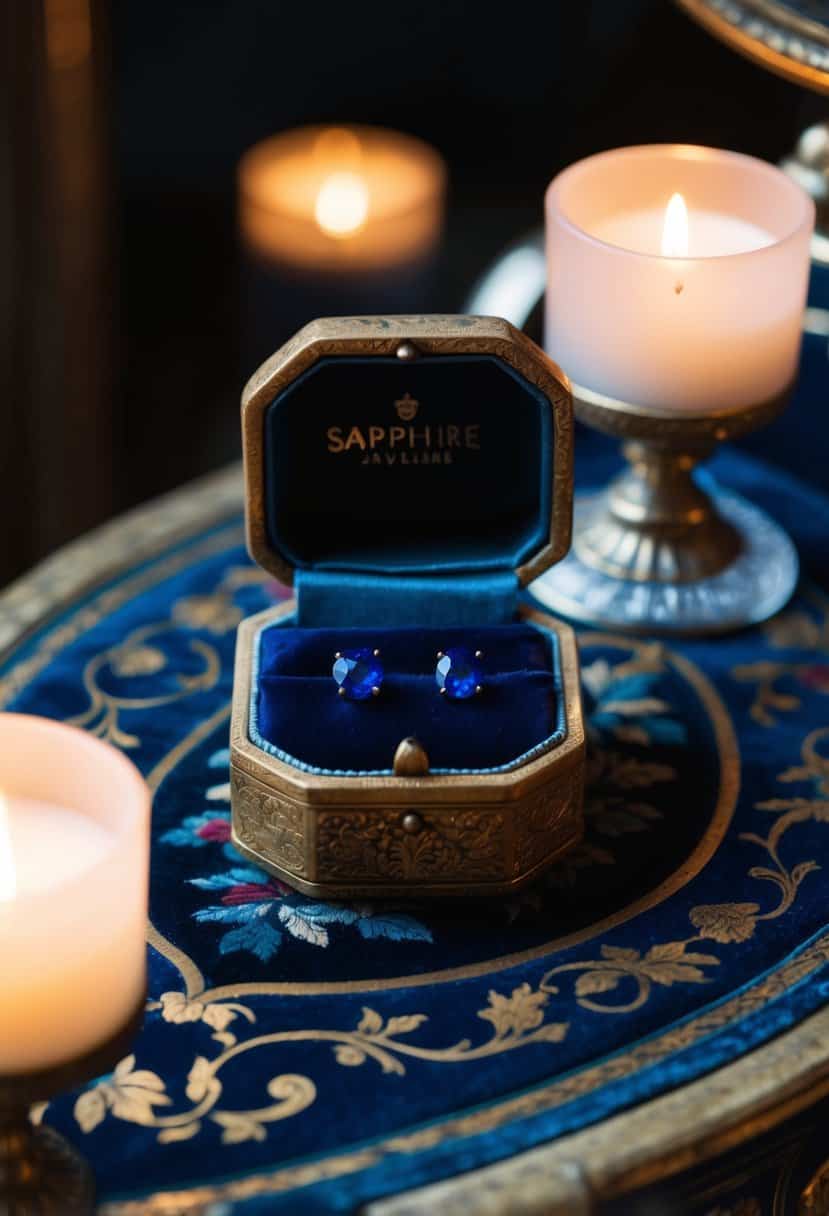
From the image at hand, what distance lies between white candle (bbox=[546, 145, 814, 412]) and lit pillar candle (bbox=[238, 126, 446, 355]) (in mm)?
953

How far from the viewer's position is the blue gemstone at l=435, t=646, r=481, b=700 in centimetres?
126

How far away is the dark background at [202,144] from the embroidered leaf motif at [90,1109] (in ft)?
4.80

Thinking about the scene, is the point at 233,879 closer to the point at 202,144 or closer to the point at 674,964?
the point at 674,964

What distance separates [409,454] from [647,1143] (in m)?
0.54

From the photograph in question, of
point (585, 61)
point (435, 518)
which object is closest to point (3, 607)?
point (435, 518)

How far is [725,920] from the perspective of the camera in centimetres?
124

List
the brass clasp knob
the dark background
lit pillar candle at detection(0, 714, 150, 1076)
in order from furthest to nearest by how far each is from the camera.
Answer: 1. the dark background
2. the brass clasp knob
3. lit pillar candle at detection(0, 714, 150, 1076)

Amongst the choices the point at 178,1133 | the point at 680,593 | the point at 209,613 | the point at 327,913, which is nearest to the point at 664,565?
the point at 680,593

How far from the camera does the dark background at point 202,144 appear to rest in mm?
2332

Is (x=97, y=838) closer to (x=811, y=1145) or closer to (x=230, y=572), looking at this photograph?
(x=811, y=1145)

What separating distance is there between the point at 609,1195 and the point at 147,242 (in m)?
2.13

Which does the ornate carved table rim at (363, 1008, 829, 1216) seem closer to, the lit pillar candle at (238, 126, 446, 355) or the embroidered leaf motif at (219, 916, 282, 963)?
the embroidered leaf motif at (219, 916, 282, 963)

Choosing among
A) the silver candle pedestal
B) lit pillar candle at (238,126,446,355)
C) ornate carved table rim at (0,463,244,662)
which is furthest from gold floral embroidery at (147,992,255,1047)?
lit pillar candle at (238,126,446,355)

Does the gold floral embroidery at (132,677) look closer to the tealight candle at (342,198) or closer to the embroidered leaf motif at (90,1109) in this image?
the embroidered leaf motif at (90,1109)
